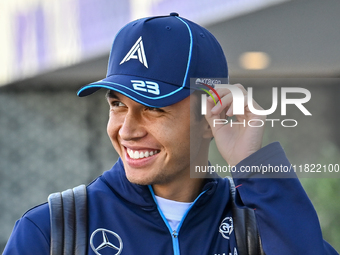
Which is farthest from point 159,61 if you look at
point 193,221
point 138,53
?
point 193,221

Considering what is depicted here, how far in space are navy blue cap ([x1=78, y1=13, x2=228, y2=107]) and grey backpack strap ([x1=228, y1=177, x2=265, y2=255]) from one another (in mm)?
570

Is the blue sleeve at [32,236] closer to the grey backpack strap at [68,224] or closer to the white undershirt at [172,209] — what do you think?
the grey backpack strap at [68,224]

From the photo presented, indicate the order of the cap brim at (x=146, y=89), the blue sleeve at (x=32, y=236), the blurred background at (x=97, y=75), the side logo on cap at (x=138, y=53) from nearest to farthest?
the blue sleeve at (x=32, y=236)
the cap brim at (x=146, y=89)
the side logo on cap at (x=138, y=53)
the blurred background at (x=97, y=75)

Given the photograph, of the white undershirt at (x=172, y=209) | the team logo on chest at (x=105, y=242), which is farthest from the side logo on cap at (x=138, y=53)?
the team logo on chest at (x=105, y=242)

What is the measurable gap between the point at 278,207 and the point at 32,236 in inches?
37.5

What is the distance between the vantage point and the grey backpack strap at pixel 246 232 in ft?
5.86

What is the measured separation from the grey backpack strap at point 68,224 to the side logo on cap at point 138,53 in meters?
0.62

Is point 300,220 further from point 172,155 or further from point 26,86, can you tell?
point 26,86

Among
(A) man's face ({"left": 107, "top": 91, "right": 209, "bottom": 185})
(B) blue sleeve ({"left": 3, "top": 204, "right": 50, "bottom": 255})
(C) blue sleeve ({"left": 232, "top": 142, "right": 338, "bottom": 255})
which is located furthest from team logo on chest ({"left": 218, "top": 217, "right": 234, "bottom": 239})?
(B) blue sleeve ({"left": 3, "top": 204, "right": 50, "bottom": 255})

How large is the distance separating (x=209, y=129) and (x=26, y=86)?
4453 mm

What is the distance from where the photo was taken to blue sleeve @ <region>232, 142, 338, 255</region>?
1652 mm

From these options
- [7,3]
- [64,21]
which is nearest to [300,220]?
[64,21]

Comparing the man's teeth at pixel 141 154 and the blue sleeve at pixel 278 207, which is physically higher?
the man's teeth at pixel 141 154

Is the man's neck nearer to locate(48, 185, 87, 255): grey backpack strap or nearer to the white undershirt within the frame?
the white undershirt
